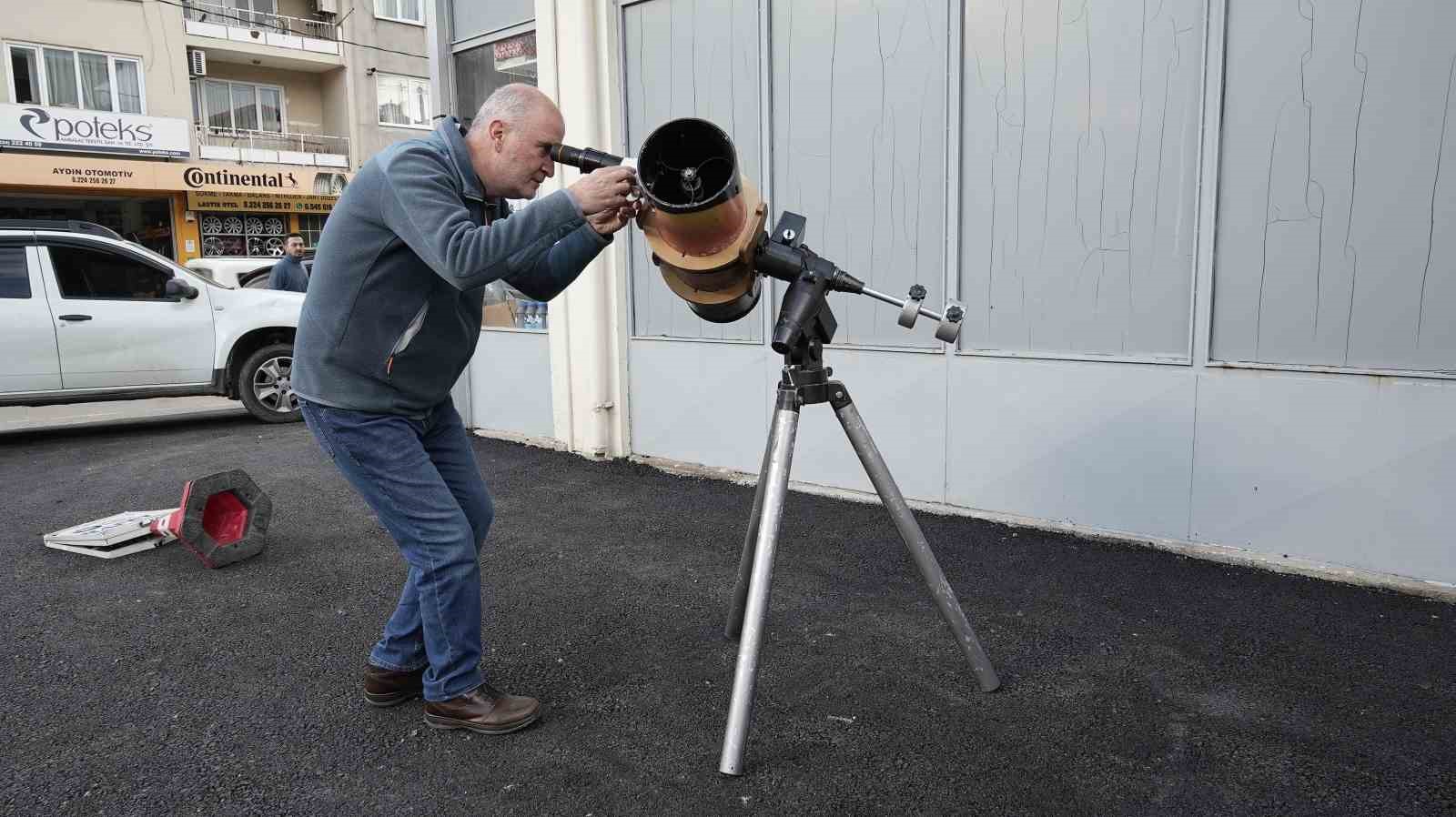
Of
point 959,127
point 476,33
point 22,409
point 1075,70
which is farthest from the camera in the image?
point 22,409

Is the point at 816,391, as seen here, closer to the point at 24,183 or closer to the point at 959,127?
the point at 959,127

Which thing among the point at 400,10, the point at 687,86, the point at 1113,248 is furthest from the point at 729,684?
the point at 400,10

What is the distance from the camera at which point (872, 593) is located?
405cm

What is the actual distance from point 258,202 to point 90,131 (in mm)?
3684

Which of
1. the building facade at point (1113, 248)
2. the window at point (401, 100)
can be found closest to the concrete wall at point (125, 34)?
the window at point (401, 100)

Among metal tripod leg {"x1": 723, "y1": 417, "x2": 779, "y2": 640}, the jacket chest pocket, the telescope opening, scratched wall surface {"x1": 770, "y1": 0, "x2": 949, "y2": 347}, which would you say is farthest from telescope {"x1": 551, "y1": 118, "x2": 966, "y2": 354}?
scratched wall surface {"x1": 770, "y1": 0, "x2": 949, "y2": 347}

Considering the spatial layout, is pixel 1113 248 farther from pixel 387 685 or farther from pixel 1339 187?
pixel 387 685

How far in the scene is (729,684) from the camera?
317 centimetres

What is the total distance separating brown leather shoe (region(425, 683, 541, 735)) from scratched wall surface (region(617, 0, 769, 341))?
318 cm

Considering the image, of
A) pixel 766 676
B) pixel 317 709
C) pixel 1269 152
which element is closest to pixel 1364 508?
pixel 1269 152

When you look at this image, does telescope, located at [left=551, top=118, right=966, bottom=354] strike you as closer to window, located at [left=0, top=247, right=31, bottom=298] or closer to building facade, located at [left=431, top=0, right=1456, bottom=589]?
building facade, located at [left=431, top=0, right=1456, bottom=589]

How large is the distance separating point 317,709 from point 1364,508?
422cm

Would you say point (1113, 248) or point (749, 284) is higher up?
point (1113, 248)

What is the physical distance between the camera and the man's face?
8.71 feet
